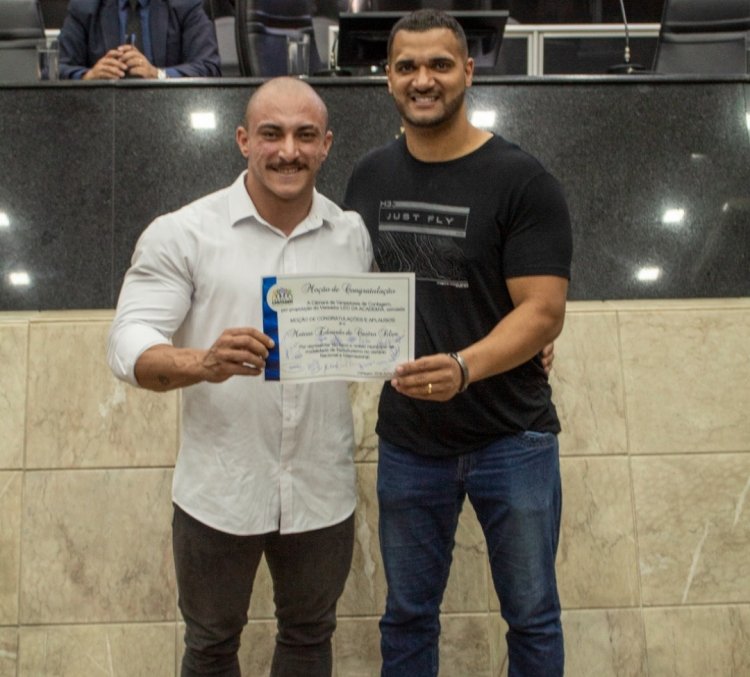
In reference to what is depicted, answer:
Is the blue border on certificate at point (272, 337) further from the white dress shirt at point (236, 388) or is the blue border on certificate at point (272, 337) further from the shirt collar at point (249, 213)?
the shirt collar at point (249, 213)

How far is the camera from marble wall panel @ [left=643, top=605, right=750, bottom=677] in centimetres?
272

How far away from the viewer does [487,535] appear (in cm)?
208

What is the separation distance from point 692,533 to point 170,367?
1633 mm

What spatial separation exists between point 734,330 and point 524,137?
82 centimetres

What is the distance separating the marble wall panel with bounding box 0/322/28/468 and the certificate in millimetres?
1204

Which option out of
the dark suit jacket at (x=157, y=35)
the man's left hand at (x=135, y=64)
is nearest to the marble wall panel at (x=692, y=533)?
the man's left hand at (x=135, y=64)

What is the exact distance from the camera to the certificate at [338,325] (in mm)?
1784

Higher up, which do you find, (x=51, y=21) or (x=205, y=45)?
(x=51, y=21)

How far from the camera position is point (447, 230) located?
6.49ft

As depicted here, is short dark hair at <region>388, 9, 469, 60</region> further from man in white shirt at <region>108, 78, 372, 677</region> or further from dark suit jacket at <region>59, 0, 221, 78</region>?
dark suit jacket at <region>59, 0, 221, 78</region>

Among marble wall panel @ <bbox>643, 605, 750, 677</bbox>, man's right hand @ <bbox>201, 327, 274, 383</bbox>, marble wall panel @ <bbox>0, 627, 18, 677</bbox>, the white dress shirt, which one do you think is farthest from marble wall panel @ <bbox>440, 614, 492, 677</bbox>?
man's right hand @ <bbox>201, 327, 274, 383</bbox>

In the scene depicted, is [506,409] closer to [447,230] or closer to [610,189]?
[447,230]

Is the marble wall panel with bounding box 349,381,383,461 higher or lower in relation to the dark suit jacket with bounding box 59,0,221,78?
lower

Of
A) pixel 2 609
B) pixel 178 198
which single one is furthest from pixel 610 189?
pixel 2 609
